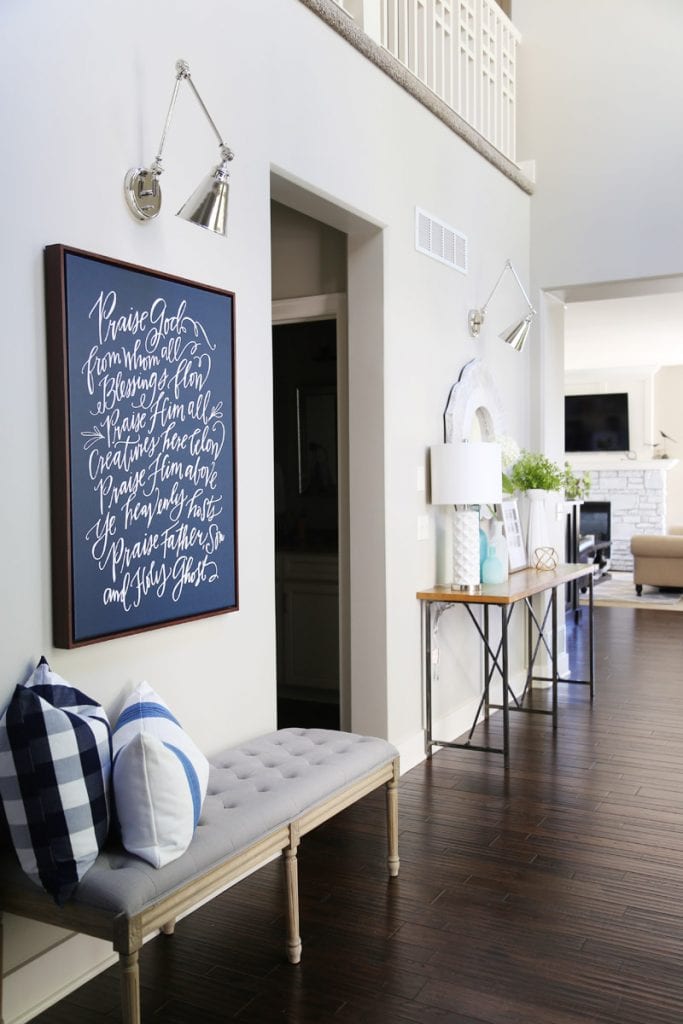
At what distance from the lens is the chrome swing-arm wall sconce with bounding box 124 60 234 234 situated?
2551mm

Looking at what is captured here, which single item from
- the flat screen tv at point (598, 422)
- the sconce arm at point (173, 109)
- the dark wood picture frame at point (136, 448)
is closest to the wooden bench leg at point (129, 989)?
the dark wood picture frame at point (136, 448)

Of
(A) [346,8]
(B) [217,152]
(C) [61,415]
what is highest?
(A) [346,8]

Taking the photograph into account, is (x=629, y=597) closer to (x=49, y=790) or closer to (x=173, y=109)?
(x=173, y=109)

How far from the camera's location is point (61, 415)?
2363mm

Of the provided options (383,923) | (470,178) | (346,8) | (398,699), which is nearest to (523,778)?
(398,699)

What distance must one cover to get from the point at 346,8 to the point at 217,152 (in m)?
1.48

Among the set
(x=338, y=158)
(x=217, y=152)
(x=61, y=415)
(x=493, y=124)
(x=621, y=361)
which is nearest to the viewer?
(x=61, y=415)

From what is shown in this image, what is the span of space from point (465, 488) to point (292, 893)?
2.22m

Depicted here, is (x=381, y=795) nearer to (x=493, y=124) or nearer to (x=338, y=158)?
(x=338, y=158)

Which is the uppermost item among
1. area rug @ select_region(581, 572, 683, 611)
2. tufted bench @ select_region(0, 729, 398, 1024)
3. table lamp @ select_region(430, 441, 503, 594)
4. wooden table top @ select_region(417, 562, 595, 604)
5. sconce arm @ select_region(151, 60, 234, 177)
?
sconce arm @ select_region(151, 60, 234, 177)

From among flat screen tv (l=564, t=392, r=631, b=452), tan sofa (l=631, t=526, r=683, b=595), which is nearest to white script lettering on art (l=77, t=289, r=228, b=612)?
tan sofa (l=631, t=526, r=683, b=595)

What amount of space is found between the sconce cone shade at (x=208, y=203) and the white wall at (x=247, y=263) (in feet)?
0.68

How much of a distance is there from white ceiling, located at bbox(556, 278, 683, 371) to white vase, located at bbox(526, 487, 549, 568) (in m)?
1.44

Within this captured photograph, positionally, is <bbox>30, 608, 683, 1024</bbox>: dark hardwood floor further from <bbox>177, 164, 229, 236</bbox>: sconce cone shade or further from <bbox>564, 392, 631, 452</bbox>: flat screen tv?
<bbox>564, 392, 631, 452</bbox>: flat screen tv
